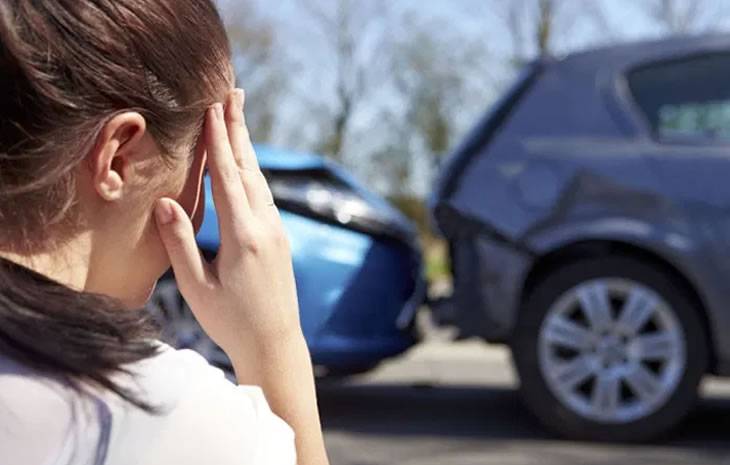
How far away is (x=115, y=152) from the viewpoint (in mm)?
925

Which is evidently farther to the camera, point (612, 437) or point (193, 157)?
point (612, 437)

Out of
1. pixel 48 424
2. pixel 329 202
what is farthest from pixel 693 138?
pixel 48 424

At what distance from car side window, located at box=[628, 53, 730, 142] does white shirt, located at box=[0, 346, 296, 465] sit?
3838mm

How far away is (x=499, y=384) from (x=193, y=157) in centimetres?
482

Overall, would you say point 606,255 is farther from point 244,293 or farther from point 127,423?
point 127,423

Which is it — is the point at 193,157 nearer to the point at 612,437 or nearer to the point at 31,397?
the point at 31,397

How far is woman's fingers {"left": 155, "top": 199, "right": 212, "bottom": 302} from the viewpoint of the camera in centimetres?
99

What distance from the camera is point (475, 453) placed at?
4.07 m

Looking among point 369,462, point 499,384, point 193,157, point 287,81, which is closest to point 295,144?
point 287,81

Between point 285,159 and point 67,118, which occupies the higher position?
point 285,159

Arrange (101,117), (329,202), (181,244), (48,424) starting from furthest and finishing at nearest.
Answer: (329,202), (181,244), (101,117), (48,424)

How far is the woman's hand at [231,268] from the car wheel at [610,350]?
11.1ft

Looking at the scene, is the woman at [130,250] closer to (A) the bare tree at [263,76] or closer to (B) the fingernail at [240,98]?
(B) the fingernail at [240,98]

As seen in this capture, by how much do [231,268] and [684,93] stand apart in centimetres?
384
